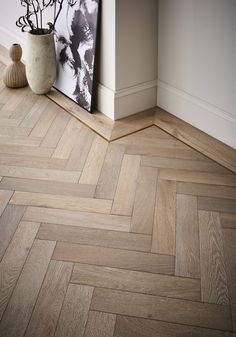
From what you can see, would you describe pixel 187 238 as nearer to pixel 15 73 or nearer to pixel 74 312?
pixel 74 312

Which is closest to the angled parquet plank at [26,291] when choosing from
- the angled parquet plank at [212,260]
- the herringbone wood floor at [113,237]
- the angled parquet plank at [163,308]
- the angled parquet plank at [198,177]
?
the herringbone wood floor at [113,237]

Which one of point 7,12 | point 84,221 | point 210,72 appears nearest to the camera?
point 84,221

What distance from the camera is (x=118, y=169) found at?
1.94 metres

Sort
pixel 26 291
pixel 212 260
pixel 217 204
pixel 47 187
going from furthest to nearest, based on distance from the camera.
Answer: pixel 47 187 → pixel 217 204 → pixel 212 260 → pixel 26 291

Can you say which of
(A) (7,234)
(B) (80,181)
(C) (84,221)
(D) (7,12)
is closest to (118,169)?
(B) (80,181)

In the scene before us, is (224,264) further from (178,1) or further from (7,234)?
(178,1)

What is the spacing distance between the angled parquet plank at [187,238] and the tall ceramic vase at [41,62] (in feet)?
4.17

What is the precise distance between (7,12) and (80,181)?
2.06 meters

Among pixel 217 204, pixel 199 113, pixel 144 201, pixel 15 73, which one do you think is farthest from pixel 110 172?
pixel 15 73

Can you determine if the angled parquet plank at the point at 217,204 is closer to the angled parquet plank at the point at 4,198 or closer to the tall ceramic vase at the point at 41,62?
the angled parquet plank at the point at 4,198

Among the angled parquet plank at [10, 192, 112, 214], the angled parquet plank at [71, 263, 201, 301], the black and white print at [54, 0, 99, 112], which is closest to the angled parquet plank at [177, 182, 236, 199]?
the angled parquet plank at [10, 192, 112, 214]

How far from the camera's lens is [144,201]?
173 cm

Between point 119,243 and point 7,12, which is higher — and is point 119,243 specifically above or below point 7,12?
below

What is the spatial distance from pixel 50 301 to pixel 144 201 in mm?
625
